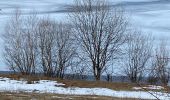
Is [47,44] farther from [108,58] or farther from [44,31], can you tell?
[108,58]

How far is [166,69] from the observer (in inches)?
244

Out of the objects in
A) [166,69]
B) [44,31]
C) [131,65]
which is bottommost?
[131,65]

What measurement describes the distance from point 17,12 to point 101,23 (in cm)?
1008

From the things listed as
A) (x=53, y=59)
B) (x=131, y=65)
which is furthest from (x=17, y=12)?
(x=131, y=65)

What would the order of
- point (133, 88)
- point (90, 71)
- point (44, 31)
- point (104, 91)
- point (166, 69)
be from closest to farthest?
point (166, 69) < point (104, 91) < point (133, 88) < point (90, 71) < point (44, 31)

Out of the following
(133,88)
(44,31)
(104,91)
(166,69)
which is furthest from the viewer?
(44,31)

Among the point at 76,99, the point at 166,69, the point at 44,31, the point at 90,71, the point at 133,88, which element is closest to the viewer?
the point at 166,69

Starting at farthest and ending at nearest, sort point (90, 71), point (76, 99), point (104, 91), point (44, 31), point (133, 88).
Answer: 1. point (44, 31)
2. point (90, 71)
3. point (133, 88)
4. point (104, 91)
5. point (76, 99)

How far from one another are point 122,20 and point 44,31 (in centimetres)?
906

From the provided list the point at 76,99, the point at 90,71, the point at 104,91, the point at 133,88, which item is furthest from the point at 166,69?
the point at 90,71

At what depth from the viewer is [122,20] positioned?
52.5m

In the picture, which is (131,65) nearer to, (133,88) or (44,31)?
(44,31)

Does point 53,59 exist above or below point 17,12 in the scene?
below

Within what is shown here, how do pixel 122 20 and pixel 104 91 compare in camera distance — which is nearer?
pixel 104 91
